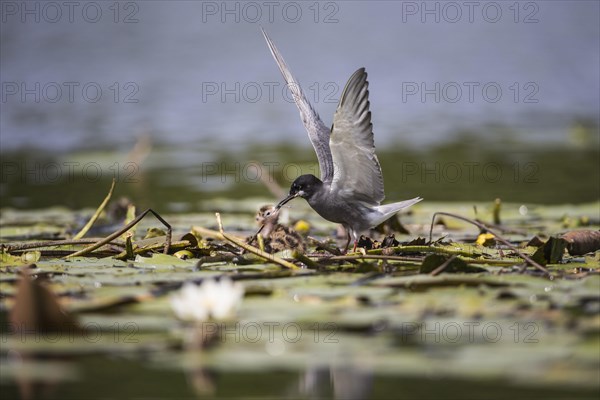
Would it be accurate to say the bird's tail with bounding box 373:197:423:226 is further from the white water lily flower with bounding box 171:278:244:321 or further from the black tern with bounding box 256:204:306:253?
the white water lily flower with bounding box 171:278:244:321

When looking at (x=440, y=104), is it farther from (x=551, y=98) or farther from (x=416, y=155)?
(x=416, y=155)

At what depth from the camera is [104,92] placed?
2081 centimetres

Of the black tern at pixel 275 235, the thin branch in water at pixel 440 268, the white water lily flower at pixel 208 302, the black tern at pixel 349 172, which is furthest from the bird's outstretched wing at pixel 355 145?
the white water lily flower at pixel 208 302

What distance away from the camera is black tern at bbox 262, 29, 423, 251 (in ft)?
19.7

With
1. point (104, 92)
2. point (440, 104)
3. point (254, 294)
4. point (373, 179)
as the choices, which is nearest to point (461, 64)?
point (440, 104)

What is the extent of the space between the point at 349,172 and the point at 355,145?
0.41m

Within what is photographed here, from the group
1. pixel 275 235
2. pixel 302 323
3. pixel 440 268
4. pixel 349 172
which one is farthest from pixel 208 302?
pixel 349 172

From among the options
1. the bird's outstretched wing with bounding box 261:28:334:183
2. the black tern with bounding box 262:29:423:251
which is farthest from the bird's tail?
the bird's outstretched wing with bounding box 261:28:334:183

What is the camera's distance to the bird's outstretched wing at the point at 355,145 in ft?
19.6

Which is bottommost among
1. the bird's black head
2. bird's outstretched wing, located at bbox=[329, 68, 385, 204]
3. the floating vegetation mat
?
the floating vegetation mat

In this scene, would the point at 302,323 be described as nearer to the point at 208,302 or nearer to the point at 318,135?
the point at 208,302

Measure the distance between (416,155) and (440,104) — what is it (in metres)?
6.36

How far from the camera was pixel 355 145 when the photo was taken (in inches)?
241

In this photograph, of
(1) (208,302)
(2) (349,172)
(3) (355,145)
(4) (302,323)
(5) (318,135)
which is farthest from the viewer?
(5) (318,135)
